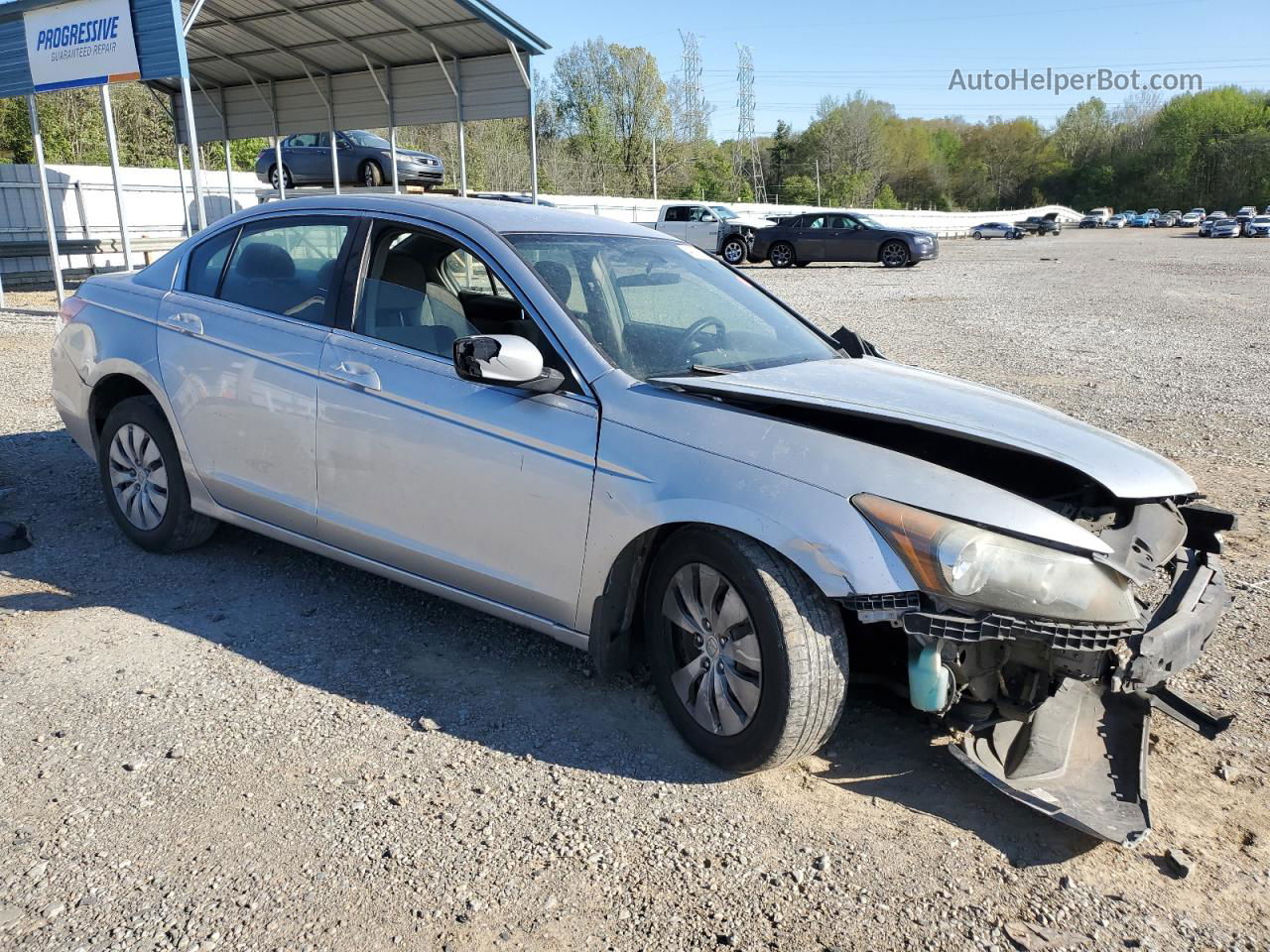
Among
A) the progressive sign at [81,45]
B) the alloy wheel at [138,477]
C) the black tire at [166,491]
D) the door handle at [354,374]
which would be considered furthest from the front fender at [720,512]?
the progressive sign at [81,45]

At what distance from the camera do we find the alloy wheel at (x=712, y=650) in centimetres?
305

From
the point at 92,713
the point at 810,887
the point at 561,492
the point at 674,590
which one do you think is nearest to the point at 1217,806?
the point at 810,887

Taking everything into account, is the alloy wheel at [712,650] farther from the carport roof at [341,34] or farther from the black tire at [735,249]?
the black tire at [735,249]

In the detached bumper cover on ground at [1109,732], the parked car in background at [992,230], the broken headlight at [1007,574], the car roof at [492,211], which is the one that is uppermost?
the car roof at [492,211]

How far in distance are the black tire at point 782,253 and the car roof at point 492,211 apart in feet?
89.4

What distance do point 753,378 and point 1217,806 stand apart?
1.98 metres

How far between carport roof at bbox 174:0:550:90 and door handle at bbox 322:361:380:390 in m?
13.1

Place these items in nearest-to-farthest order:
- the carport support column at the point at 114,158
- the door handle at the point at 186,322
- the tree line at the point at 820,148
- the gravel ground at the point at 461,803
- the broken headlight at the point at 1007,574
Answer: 1. the gravel ground at the point at 461,803
2. the broken headlight at the point at 1007,574
3. the door handle at the point at 186,322
4. the carport support column at the point at 114,158
5. the tree line at the point at 820,148

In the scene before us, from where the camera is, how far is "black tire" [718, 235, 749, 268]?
30938mm

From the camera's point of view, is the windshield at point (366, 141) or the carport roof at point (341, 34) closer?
the carport roof at point (341, 34)

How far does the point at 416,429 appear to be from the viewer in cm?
368

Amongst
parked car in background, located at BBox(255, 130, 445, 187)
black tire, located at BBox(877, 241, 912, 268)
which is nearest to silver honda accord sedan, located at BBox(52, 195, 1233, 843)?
parked car in background, located at BBox(255, 130, 445, 187)

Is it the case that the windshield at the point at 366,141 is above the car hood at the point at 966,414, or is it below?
above

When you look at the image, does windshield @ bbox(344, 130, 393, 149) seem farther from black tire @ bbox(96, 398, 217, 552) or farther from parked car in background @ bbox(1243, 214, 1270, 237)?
parked car in background @ bbox(1243, 214, 1270, 237)
